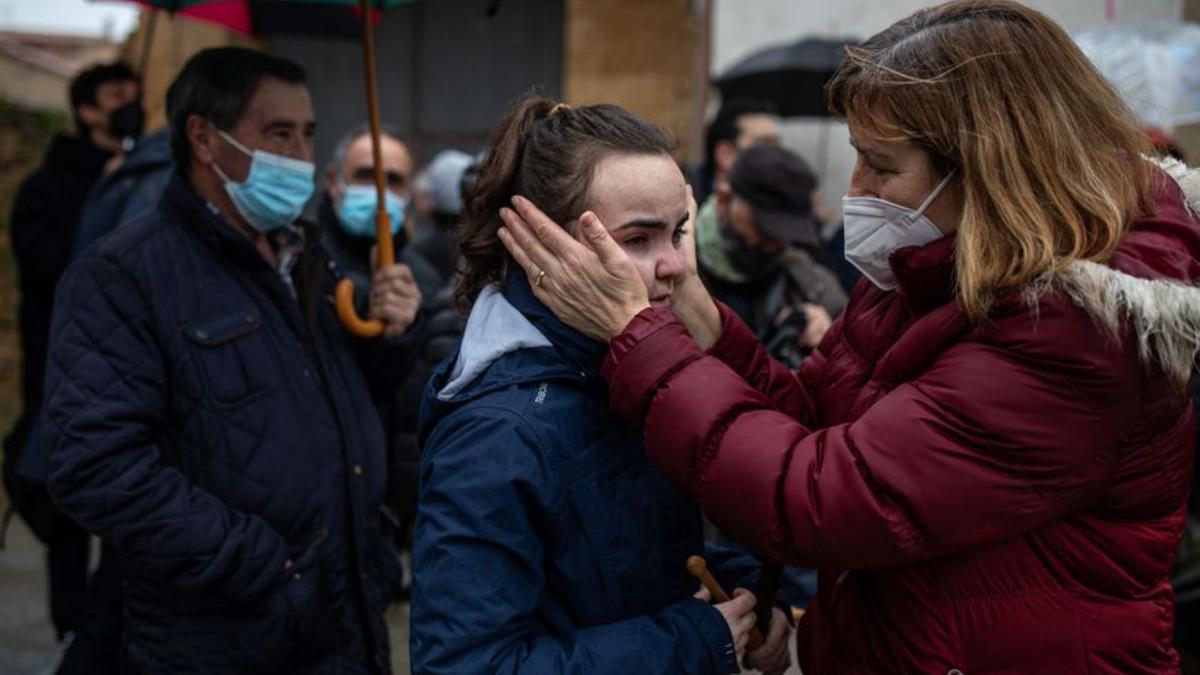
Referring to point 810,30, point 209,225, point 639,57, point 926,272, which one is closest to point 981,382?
point 926,272

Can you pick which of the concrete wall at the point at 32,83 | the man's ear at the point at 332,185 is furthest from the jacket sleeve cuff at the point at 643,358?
the concrete wall at the point at 32,83

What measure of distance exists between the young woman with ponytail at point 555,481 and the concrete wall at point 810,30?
19.2 feet

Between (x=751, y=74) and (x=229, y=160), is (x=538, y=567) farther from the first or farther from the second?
(x=751, y=74)

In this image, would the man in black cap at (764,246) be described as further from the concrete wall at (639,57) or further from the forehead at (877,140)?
the concrete wall at (639,57)

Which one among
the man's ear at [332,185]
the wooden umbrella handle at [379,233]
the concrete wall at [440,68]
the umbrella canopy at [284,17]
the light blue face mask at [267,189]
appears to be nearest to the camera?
the light blue face mask at [267,189]

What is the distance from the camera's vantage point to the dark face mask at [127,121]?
5156mm

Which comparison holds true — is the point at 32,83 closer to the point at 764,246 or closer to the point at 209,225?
the point at 764,246

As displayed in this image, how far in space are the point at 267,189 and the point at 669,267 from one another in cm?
135

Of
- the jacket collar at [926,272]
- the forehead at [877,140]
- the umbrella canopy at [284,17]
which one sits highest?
the umbrella canopy at [284,17]

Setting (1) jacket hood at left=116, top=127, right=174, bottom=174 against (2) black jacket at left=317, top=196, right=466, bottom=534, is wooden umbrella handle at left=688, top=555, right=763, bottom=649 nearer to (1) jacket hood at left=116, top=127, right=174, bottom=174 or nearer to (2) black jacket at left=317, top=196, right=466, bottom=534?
(2) black jacket at left=317, top=196, right=466, bottom=534

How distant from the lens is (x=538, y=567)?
172cm

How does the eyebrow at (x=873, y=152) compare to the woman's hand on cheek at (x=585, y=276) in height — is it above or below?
above

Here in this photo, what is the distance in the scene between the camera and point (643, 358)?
1.72m

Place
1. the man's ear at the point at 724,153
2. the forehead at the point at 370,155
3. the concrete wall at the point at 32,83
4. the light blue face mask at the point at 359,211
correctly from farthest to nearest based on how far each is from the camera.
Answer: the concrete wall at the point at 32,83
the man's ear at the point at 724,153
the forehead at the point at 370,155
the light blue face mask at the point at 359,211
